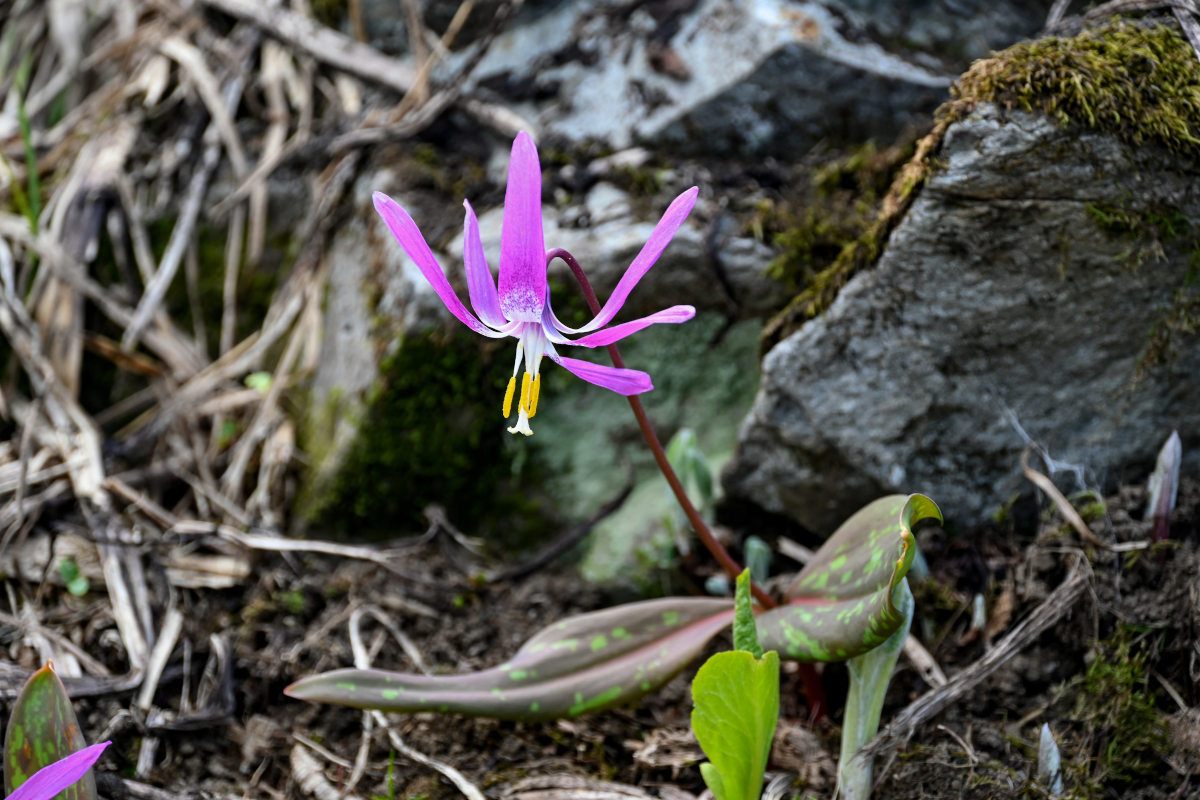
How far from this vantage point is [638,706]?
216cm

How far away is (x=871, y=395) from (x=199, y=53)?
296 centimetres

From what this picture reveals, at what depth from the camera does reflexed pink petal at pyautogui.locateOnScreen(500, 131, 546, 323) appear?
130cm

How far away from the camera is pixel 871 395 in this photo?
7.11 feet

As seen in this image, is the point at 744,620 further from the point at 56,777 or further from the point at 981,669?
the point at 56,777

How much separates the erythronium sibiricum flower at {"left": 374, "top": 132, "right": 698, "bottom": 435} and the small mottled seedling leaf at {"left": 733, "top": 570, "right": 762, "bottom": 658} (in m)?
0.39

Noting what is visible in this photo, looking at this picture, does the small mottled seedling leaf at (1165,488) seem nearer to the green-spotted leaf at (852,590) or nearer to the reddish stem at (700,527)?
the green-spotted leaf at (852,590)

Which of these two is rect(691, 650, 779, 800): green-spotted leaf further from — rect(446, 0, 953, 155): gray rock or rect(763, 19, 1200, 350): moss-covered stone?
rect(446, 0, 953, 155): gray rock

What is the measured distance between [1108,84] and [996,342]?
582 mm

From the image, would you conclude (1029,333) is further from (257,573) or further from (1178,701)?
(257,573)

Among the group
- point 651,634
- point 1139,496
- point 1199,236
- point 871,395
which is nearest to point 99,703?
point 651,634

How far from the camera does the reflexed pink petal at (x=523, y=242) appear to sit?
1298mm

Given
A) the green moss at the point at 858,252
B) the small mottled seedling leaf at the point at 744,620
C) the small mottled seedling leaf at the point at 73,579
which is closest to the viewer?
the small mottled seedling leaf at the point at 744,620

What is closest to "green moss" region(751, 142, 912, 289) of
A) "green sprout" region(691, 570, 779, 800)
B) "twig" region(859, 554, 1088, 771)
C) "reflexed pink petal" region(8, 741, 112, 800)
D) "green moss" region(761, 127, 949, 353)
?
"green moss" region(761, 127, 949, 353)

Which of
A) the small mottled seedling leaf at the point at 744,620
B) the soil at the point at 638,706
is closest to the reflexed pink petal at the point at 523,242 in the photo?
the small mottled seedling leaf at the point at 744,620
